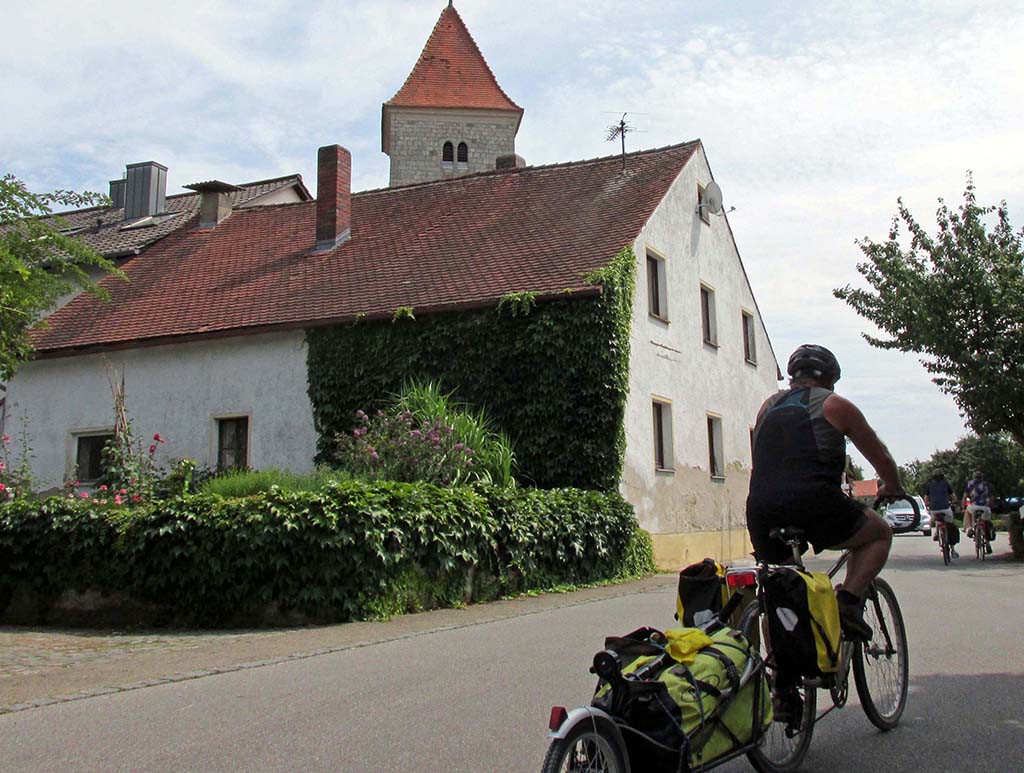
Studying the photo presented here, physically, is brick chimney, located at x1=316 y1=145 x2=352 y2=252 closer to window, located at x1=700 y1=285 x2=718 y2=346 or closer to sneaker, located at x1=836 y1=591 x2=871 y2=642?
window, located at x1=700 y1=285 x2=718 y2=346

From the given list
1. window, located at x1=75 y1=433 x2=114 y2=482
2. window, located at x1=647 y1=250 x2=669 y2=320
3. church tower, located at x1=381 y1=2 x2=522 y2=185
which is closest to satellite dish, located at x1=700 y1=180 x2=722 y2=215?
window, located at x1=647 y1=250 x2=669 y2=320

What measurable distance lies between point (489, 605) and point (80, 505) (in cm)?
465

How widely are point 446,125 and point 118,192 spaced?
66.5ft

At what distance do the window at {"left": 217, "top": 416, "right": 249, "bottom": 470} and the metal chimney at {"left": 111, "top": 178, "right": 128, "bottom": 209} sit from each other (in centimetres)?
1540

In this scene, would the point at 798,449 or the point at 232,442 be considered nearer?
the point at 798,449

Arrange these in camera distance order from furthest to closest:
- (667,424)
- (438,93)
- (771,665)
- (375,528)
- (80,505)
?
(438,93) → (667,424) → (80,505) → (375,528) → (771,665)

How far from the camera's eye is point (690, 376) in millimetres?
20891

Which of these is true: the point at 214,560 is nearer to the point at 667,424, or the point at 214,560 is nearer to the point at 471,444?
→ the point at 471,444

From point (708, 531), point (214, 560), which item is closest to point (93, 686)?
point (214, 560)

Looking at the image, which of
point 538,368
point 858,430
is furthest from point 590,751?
point 538,368

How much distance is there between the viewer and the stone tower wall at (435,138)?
49094mm

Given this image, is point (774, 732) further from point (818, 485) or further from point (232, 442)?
point (232, 442)

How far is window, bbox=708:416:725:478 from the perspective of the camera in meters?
22.1

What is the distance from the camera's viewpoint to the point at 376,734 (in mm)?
5070
